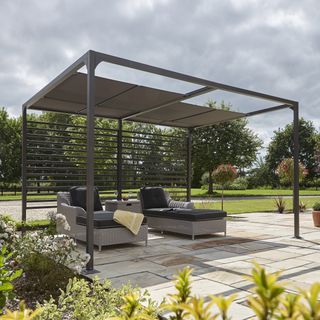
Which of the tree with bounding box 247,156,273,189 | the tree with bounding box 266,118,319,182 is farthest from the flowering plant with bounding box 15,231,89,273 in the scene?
the tree with bounding box 266,118,319,182

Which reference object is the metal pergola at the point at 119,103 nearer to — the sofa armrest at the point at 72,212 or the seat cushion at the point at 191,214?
the sofa armrest at the point at 72,212

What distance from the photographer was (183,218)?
6965 millimetres

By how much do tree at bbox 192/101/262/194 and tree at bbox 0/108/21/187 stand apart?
14.2 m

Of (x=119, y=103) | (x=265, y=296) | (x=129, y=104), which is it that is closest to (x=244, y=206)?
(x=129, y=104)

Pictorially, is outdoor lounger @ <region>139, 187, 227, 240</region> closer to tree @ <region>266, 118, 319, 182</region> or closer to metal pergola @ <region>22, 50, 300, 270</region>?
metal pergola @ <region>22, 50, 300, 270</region>

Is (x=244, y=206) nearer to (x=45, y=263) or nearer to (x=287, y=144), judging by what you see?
(x=45, y=263)

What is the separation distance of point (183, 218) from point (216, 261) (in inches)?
80.7

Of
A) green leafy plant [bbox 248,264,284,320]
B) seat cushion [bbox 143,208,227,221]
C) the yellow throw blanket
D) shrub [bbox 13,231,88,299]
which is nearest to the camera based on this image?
green leafy plant [bbox 248,264,284,320]

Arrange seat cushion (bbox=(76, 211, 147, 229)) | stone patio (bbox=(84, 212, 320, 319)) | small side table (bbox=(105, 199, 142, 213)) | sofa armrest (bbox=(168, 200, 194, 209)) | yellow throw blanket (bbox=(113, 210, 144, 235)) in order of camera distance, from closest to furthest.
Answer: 1. stone patio (bbox=(84, 212, 320, 319))
2. seat cushion (bbox=(76, 211, 147, 229))
3. yellow throw blanket (bbox=(113, 210, 144, 235))
4. small side table (bbox=(105, 199, 142, 213))
5. sofa armrest (bbox=(168, 200, 194, 209))

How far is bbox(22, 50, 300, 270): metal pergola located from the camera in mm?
4715

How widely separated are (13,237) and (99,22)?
3.84 metres

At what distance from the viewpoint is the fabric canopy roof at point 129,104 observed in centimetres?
631

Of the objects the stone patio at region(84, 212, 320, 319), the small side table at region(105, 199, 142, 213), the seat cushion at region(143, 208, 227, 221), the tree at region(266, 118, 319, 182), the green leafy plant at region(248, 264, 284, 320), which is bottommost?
the stone patio at region(84, 212, 320, 319)

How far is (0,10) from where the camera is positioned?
18.6 ft
